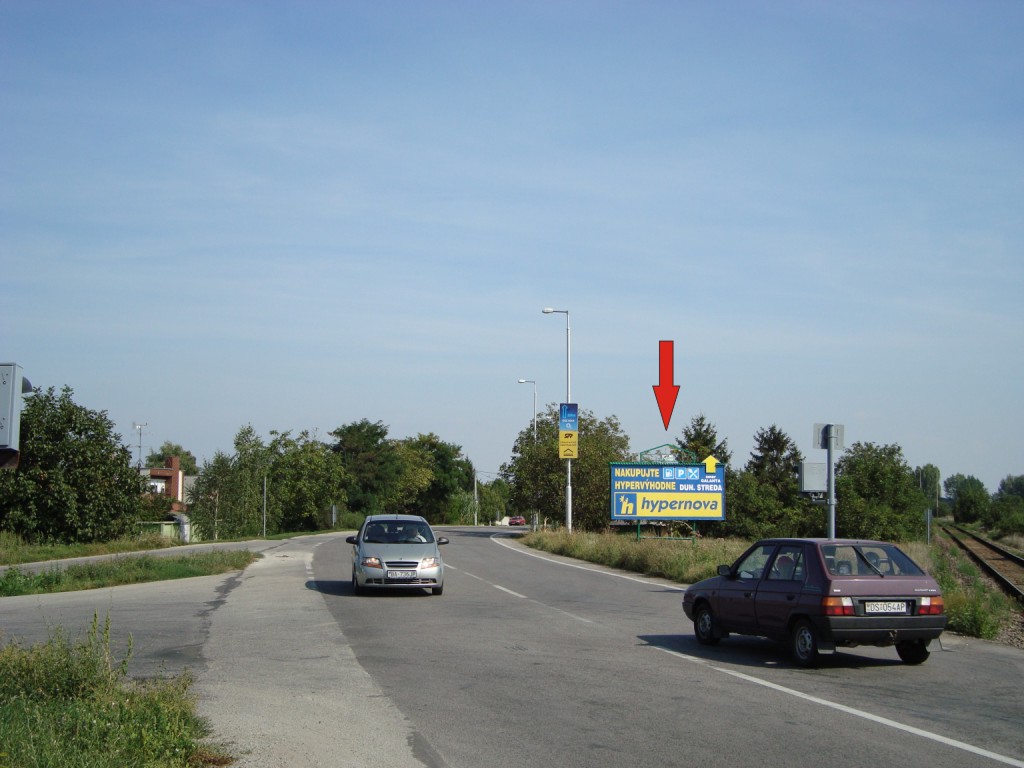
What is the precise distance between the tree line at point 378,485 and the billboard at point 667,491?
6.80 feet

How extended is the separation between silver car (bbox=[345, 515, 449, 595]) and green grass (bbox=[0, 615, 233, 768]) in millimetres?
10789

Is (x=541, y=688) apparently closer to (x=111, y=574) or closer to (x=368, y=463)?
(x=111, y=574)

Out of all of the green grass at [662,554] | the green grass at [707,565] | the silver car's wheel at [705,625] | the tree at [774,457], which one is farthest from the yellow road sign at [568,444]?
the tree at [774,457]

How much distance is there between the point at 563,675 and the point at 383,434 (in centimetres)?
10534

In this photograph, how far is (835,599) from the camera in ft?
36.2

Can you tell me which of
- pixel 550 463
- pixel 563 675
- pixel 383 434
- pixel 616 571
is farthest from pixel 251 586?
pixel 383 434

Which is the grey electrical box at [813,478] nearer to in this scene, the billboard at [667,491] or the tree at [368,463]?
the billboard at [667,491]

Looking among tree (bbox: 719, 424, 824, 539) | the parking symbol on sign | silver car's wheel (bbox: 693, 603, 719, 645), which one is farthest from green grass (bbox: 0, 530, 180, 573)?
tree (bbox: 719, 424, 824, 539)

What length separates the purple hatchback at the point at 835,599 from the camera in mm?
11039

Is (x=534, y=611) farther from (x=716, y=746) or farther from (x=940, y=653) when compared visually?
(x=716, y=746)

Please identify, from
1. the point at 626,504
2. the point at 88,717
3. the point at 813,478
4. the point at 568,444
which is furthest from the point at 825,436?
the point at 568,444

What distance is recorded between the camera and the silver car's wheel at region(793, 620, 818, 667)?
1129 cm

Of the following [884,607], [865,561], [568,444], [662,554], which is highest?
[568,444]

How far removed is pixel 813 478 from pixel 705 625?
7161 millimetres
